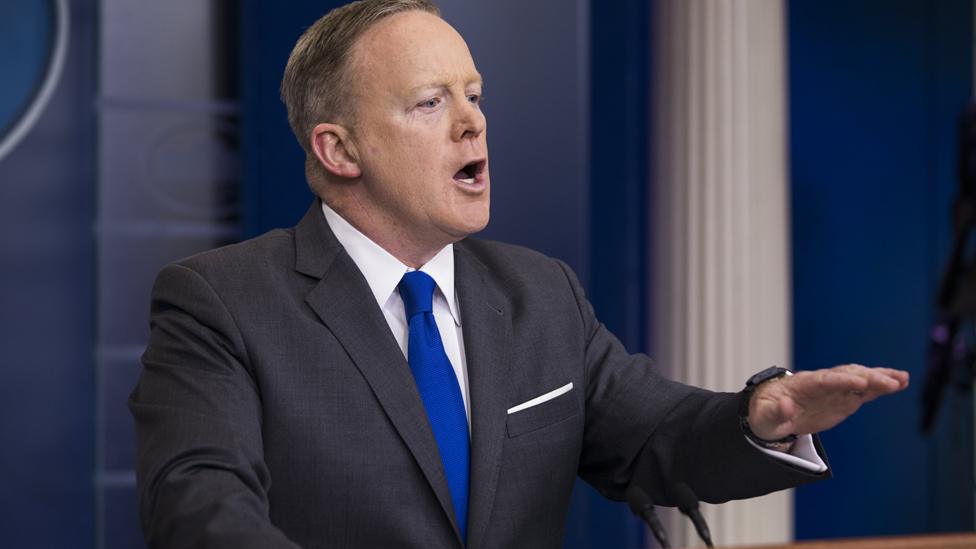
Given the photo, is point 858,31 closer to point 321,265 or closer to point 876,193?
point 876,193

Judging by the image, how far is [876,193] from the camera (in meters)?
→ 4.06

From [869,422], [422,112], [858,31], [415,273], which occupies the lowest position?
[869,422]

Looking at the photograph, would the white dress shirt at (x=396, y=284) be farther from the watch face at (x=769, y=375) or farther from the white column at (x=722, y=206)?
the white column at (x=722, y=206)

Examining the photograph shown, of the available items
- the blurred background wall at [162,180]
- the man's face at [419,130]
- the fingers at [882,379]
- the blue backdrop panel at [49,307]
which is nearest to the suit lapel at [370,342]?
the man's face at [419,130]

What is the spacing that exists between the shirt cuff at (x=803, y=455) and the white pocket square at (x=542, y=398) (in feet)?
0.90

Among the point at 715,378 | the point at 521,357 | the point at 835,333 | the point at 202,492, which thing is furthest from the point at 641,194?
the point at 202,492

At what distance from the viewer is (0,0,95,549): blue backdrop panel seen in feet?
10.0

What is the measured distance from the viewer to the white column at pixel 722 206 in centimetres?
345

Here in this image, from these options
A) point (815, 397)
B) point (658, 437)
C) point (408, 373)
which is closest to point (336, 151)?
point (408, 373)

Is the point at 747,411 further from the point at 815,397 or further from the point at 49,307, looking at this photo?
the point at 49,307

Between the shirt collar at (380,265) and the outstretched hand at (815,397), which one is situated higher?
the shirt collar at (380,265)

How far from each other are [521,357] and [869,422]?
2.67m

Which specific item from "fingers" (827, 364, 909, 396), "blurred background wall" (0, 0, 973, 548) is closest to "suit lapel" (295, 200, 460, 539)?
"fingers" (827, 364, 909, 396)

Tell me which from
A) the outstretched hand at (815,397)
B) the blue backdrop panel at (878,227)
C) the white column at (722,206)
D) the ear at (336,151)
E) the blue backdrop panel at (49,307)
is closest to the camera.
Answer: the outstretched hand at (815,397)
